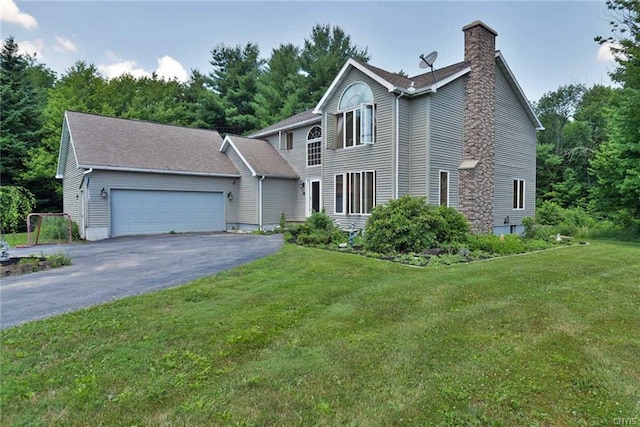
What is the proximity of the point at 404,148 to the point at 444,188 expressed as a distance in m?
2.12

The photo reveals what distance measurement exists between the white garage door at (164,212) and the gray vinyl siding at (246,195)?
94cm

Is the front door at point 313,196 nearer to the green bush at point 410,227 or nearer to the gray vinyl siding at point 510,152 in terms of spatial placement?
the green bush at point 410,227

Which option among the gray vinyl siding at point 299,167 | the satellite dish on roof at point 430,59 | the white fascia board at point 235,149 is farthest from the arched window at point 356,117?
the white fascia board at point 235,149

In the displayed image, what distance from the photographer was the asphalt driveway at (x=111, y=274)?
5.38 metres

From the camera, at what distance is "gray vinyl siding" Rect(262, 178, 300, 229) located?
1747cm

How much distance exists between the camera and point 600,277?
7184 millimetres

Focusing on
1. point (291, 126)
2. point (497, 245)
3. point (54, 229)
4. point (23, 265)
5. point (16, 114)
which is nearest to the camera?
point (23, 265)

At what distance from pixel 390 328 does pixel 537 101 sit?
3910 centimetres

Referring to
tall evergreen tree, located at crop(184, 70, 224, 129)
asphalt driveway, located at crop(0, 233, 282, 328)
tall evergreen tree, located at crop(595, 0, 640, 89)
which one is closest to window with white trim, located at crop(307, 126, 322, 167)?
asphalt driveway, located at crop(0, 233, 282, 328)

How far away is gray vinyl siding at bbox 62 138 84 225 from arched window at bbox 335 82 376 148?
35.7 feet

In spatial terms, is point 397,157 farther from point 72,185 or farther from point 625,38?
point 72,185

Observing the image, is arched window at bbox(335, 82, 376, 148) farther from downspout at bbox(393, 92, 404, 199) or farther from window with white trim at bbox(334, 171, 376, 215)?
window with white trim at bbox(334, 171, 376, 215)

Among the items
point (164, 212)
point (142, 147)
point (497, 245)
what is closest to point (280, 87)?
point (142, 147)

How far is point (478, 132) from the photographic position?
1352 cm
